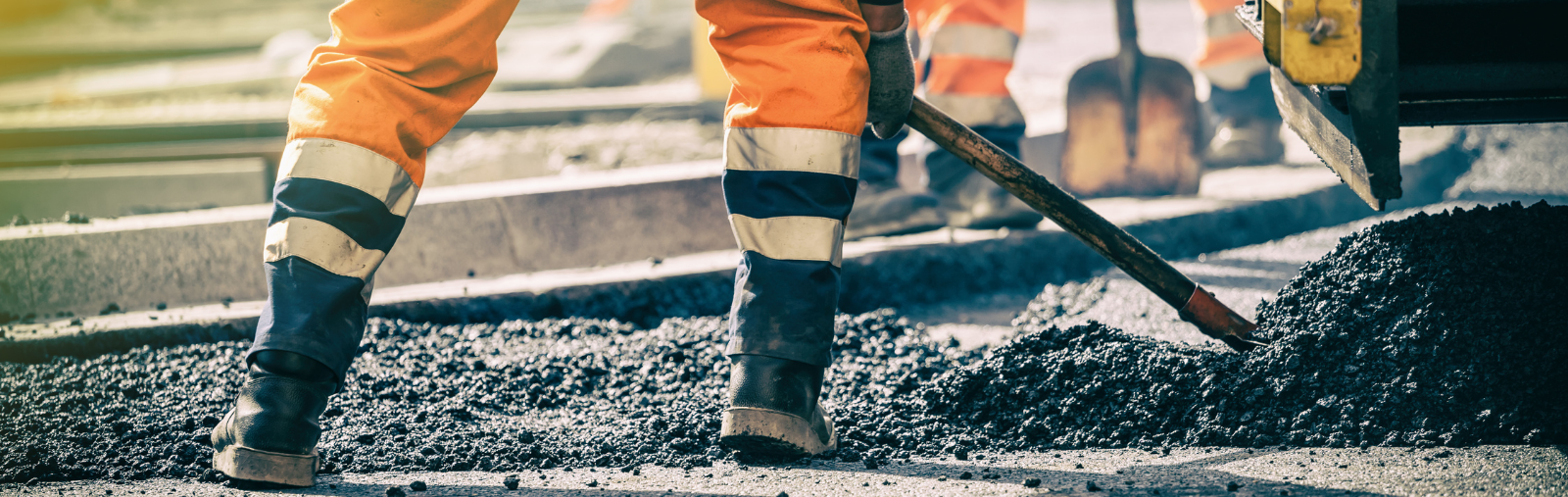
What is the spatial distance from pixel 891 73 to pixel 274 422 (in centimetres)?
106

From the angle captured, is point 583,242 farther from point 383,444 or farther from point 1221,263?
point 1221,263

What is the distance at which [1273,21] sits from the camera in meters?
1.51

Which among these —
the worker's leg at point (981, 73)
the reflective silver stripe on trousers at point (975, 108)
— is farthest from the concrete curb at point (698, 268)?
the reflective silver stripe on trousers at point (975, 108)

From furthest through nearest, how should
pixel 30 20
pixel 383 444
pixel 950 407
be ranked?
1. pixel 30 20
2. pixel 950 407
3. pixel 383 444

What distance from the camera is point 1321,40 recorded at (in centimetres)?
142

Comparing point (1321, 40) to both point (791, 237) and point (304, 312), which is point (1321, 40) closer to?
point (791, 237)

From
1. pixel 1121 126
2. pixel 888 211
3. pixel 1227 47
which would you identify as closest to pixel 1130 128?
pixel 1121 126

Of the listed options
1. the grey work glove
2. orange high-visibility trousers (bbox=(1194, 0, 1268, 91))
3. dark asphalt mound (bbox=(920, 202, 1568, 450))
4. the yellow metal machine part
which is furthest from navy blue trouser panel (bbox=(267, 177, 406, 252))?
orange high-visibility trousers (bbox=(1194, 0, 1268, 91))

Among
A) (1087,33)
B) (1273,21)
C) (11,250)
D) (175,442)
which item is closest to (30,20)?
(1087,33)

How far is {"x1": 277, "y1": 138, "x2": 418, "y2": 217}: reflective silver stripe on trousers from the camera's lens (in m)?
1.54

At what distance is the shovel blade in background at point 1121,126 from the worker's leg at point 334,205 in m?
3.00

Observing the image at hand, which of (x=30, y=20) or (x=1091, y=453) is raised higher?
(x=30, y=20)

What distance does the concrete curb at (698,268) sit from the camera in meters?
2.40

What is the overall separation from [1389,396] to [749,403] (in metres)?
0.99
